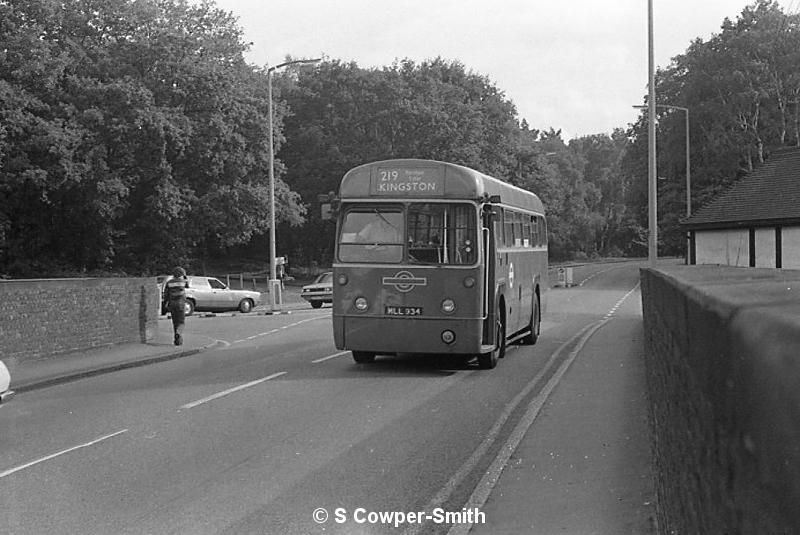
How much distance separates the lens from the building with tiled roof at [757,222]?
28891mm

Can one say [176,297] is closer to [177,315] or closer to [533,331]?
[177,315]

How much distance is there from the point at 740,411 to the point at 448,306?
12061 millimetres

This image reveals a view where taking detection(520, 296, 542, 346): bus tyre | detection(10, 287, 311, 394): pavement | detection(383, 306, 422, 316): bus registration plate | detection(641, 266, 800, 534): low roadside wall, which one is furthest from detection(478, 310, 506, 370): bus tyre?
detection(641, 266, 800, 534): low roadside wall

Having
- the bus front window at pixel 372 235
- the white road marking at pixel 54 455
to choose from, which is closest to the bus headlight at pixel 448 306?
the bus front window at pixel 372 235

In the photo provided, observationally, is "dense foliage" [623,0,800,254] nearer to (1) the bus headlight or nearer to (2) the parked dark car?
(2) the parked dark car

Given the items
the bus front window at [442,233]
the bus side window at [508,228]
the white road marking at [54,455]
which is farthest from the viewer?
the bus side window at [508,228]

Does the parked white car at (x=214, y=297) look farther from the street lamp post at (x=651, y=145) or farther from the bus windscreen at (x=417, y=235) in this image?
the bus windscreen at (x=417, y=235)

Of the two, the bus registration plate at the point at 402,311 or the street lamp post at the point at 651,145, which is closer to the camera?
the bus registration plate at the point at 402,311

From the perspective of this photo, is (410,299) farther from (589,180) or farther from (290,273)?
(589,180)

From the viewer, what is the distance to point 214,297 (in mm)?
37812

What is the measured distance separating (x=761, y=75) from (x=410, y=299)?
46.2m

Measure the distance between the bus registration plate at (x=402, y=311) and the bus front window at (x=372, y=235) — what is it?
0.73 metres

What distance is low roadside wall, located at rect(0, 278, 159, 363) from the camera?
54.3ft

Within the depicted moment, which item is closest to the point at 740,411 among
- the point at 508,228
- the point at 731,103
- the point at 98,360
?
the point at 508,228
